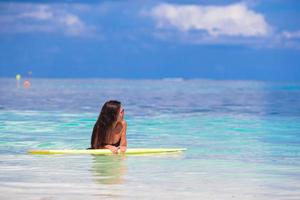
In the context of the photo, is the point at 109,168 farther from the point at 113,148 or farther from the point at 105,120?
the point at 105,120

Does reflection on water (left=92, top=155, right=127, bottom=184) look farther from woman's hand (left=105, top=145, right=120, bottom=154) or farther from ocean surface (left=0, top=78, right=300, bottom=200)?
woman's hand (left=105, top=145, right=120, bottom=154)

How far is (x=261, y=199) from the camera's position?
9.34 m

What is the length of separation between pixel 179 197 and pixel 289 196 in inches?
52.5

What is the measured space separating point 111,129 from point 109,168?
2.02 m

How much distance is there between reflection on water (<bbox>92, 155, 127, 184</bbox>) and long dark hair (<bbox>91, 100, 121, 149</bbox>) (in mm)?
448

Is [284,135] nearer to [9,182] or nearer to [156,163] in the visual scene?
[156,163]

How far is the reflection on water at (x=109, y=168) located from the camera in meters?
10.9

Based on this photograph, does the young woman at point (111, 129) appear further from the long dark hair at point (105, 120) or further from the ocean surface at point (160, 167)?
the ocean surface at point (160, 167)

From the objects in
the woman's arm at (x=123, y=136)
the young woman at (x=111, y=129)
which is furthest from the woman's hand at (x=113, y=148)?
the woman's arm at (x=123, y=136)

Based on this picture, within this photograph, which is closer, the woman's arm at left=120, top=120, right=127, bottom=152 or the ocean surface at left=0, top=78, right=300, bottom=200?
the ocean surface at left=0, top=78, right=300, bottom=200

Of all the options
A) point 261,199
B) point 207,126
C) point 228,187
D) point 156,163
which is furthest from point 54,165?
point 207,126

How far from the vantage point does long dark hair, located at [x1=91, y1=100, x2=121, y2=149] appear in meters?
14.4

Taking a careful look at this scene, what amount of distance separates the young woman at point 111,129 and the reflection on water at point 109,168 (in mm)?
408

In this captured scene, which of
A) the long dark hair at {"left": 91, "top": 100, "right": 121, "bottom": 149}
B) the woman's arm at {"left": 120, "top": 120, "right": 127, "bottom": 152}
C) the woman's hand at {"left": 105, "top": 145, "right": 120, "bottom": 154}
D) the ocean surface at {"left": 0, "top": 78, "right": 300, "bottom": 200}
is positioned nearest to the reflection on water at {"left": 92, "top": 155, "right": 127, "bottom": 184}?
the ocean surface at {"left": 0, "top": 78, "right": 300, "bottom": 200}
